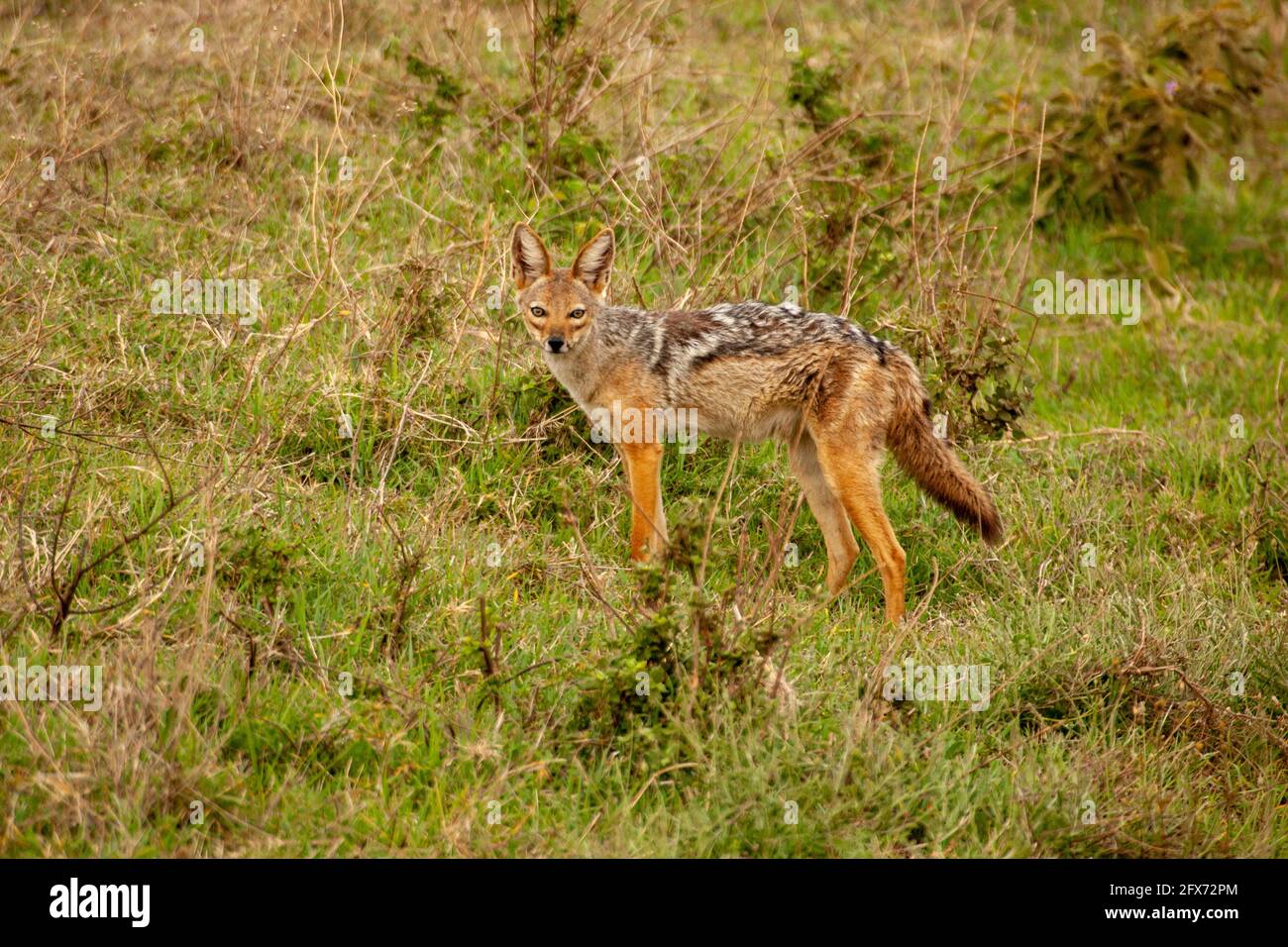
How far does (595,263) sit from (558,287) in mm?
310

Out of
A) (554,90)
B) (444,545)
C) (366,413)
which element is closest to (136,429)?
(366,413)

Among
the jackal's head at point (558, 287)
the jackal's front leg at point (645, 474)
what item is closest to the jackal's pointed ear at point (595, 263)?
the jackal's head at point (558, 287)

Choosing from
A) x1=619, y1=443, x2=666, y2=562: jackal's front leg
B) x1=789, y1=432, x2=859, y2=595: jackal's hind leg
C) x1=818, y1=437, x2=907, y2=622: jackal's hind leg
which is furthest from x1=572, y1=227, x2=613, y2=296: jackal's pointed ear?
x1=818, y1=437, x2=907, y2=622: jackal's hind leg

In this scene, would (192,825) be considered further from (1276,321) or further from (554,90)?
(1276,321)

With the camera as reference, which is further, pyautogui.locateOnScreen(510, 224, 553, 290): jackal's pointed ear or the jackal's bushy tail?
pyautogui.locateOnScreen(510, 224, 553, 290): jackal's pointed ear

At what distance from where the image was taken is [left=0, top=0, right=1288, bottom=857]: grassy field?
5137mm

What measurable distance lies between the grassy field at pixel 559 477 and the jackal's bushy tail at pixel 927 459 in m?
0.41

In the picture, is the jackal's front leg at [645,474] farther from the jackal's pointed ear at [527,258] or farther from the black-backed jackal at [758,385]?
the jackal's pointed ear at [527,258]

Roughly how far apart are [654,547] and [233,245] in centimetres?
346

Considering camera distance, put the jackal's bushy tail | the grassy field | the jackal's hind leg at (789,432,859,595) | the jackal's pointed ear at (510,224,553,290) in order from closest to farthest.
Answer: the grassy field → the jackal's bushy tail → the jackal's pointed ear at (510,224,553,290) → the jackal's hind leg at (789,432,859,595)

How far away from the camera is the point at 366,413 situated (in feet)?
24.6

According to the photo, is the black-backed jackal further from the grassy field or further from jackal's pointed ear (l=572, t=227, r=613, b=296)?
the grassy field

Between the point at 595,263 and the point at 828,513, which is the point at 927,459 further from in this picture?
the point at 595,263

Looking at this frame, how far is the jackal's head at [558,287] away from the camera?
24.0 feet
